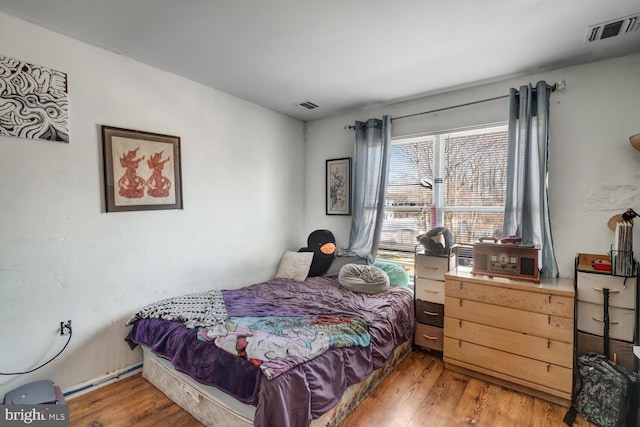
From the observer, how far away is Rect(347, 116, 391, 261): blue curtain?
3.29 meters

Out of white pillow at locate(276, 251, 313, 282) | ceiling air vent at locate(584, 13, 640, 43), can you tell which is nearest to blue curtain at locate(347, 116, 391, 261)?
white pillow at locate(276, 251, 313, 282)

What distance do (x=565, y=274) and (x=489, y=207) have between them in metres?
0.79

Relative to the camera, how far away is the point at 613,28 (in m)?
1.90

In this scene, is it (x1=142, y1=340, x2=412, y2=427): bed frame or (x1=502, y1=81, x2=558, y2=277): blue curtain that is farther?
(x1=502, y1=81, x2=558, y2=277): blue curtain

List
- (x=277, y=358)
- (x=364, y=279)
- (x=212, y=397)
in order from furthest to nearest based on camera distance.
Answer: (x=364, y=279) → (x=212, y=397) → (x=277, y=358)

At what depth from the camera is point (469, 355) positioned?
2.37 metres

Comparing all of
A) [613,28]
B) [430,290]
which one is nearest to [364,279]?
[430,290]

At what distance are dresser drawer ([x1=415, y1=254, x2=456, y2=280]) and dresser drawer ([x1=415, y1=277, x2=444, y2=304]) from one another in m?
0.04

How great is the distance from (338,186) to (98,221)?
2502mm

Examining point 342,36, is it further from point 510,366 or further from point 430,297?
point 510,366

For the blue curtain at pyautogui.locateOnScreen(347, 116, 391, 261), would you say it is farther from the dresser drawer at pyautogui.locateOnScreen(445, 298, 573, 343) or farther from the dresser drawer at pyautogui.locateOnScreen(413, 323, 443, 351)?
the dresser drawer at pyautogui.locateOnScreen(445, 298, 573, 343)

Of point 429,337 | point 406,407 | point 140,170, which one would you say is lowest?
point 406,407

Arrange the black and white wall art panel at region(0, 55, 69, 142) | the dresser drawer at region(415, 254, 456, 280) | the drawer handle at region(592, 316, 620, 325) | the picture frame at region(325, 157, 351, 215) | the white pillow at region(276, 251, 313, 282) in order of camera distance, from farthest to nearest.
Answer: the picture frame at region(325, 157, 351, 215), the white pillow at region(276, 251, 313, 282), the dresser drawer at region(415, 254, 456, 280), the drawer handle at region(592, 316, 620, 325), the black and white wall art panel at region(0, 55, 69, 142)

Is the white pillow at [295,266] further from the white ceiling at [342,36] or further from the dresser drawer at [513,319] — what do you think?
the white ceiling at [342,36]
